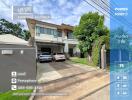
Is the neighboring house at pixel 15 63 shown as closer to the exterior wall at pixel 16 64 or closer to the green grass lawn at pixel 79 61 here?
the exterior wall at pixel 16 64

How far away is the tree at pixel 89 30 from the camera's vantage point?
59.4ft

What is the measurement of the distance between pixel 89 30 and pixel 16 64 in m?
12.9

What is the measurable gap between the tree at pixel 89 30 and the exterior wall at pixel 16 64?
11791 millimetres

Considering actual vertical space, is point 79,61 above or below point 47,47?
below

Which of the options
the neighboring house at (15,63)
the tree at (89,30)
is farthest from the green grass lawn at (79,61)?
the neighboring house at (15,63)

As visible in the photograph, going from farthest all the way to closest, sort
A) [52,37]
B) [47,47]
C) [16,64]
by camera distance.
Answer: [52,37]
[47,47]
[16,64]

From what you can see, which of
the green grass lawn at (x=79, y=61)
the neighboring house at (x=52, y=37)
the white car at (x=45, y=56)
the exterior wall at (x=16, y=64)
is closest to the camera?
the exterior wall at (x=16, y=64)

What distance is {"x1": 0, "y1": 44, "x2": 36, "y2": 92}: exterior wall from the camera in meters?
6.16

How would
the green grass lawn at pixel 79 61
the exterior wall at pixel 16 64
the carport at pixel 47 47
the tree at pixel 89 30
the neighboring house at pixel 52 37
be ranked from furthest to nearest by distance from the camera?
the tree at pixel 89 30
the carport at pixel 47 47
the neighboring house at pixel 52 37
the green grass lawn at pixel 79 61
the exterior wall at pixel 16 64

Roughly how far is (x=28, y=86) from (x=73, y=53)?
36.7ft

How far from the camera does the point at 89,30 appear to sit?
18.6m

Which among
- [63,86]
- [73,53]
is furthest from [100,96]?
[73,53]

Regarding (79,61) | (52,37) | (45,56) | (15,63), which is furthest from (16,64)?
(52,37)

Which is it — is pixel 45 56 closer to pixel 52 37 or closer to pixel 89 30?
pixel 52 37
